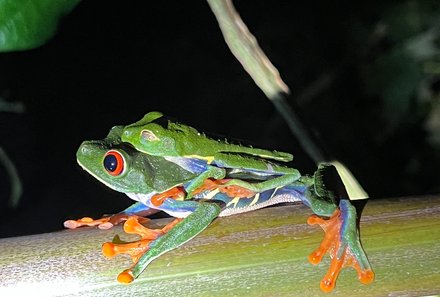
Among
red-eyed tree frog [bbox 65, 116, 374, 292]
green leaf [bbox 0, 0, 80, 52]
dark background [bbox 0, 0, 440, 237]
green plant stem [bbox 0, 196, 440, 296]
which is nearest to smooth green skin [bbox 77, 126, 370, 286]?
red-eyed tree frog [bbox 65, 116, 374, 292]

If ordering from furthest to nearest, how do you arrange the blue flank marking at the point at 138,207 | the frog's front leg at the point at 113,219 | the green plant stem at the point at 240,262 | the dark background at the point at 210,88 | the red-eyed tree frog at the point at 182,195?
the dark background at the point at 210,88, the blue flank marking at the point at 138,207, the frog's front leg at the point at 113,219, the red-eyed tree frog at the point at 182,195, the green plant stem at the point at 240,262

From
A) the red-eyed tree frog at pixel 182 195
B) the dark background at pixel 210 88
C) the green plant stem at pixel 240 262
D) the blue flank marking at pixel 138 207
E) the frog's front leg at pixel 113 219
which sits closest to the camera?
the green plant stem at pixel 240 262

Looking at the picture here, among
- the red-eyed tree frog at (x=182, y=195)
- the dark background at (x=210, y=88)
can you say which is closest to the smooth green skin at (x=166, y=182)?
the red-eyed tree frog at (x=182, y=195)

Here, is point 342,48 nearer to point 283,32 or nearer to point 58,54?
point 283,32

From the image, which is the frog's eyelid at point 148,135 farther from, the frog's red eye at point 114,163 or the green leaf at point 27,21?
the green leaf at point 27,21

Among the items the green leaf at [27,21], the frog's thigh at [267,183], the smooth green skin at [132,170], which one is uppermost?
the green leaf at [27,21]
